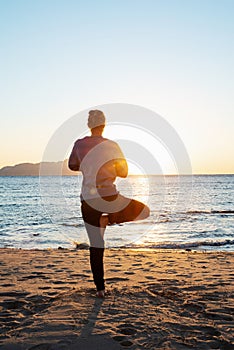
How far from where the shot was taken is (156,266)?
8.50m

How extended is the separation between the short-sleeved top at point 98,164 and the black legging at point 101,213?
121 mm

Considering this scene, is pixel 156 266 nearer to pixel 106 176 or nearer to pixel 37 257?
pixel 37 257

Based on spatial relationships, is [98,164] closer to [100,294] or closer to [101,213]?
[101,213]

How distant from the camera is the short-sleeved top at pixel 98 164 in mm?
5117

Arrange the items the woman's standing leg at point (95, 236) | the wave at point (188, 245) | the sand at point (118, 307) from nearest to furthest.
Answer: the sand at point (118, 307), the woman's standing leg at point (95, 236), the wave at point (188, 245)

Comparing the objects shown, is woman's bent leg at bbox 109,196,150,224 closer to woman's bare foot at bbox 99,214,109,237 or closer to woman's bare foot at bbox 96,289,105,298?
woman's bare foot at bbox 99,214,109,237

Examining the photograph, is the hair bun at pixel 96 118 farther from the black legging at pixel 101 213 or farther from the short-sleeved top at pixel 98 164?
the black legging at pixel 101 213

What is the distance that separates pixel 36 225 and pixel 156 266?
721 inches

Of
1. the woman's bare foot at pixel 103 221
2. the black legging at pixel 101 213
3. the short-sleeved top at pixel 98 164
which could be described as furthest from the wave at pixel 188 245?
the short-sleeved top at pixel 98 164

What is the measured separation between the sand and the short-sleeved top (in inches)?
57.0

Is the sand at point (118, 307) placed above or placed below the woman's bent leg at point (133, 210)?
below

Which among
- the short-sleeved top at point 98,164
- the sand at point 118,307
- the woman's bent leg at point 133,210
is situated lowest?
the sand at point 118,307

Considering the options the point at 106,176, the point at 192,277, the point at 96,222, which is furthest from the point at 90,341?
the point at 192,277

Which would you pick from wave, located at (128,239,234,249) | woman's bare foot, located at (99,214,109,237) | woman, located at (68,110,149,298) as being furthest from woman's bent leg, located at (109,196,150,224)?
wave, located at (128,239,234,249)
